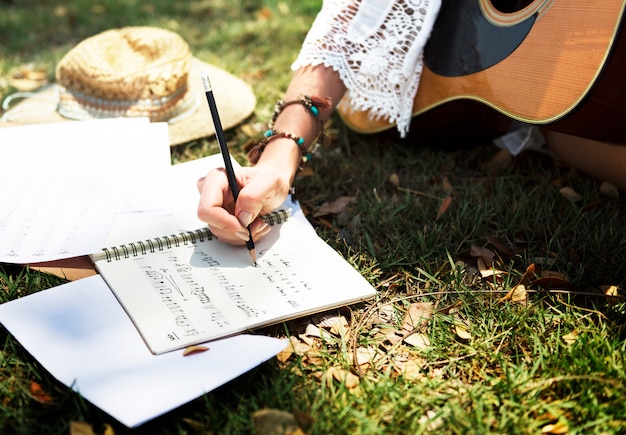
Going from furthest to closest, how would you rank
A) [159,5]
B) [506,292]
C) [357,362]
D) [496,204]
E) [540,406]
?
[159,5]
[496,204]
[506,292]
[357,362]
[540,406]

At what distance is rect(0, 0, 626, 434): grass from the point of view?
929mm

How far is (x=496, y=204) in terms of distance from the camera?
4.89 ft

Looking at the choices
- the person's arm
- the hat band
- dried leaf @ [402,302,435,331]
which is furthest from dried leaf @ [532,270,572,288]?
the hat band

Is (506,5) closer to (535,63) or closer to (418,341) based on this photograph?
(535,63)

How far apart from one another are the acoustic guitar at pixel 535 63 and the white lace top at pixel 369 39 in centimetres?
6

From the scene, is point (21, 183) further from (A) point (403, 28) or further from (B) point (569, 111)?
(B) point (569, 111)

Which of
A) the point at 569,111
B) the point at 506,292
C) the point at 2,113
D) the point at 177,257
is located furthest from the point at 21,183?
the point at 569,111

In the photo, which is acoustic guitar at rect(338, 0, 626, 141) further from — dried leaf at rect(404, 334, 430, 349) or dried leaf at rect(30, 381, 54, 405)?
dried leaf at rect(30, 381, 54, 405)

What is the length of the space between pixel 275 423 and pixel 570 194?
1016 millimetres

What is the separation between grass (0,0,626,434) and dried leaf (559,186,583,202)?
0.02 metres

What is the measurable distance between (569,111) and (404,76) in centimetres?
47

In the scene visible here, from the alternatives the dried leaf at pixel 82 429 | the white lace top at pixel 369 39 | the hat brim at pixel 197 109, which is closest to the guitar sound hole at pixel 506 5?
the white lace top at pixel 369 39

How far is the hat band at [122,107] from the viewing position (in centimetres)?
180

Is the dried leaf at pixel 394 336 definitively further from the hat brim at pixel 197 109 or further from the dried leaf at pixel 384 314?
the hat brim at pixel 197 109
